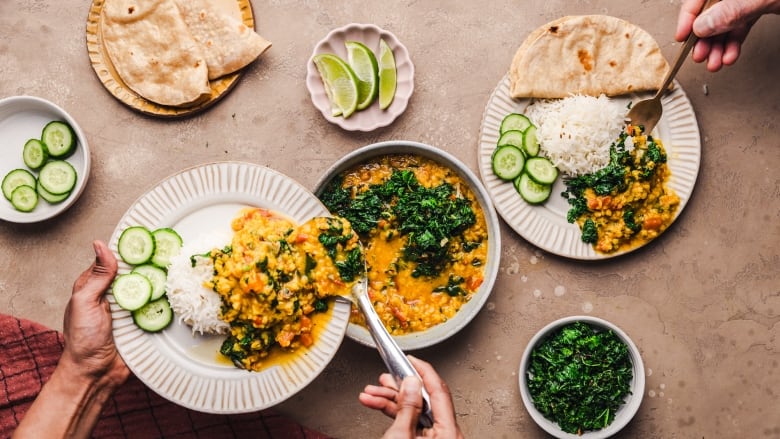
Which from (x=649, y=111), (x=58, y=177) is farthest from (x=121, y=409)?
(x=649, y=111)

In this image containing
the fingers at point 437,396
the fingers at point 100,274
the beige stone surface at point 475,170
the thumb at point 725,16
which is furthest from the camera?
the beige stone surface at point 475,170

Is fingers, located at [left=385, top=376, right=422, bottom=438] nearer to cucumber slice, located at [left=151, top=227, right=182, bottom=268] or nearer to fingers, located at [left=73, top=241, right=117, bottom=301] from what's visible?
cucumber slice, located at [left=151, top=227, right=182, bottom=268]

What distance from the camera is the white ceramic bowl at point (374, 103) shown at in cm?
401

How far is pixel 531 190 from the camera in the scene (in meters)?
3.94

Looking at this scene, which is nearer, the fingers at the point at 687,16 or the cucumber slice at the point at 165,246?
the cucumber slice at the point at 165,246

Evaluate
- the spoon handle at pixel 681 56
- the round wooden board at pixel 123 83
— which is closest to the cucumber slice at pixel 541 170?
the spoon handle at pixel 681 56

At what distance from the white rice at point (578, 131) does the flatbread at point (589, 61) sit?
0.35 ft

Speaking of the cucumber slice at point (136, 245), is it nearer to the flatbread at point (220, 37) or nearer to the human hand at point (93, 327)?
the human hand at point (93, 327)

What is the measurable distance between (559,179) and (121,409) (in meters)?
3.14

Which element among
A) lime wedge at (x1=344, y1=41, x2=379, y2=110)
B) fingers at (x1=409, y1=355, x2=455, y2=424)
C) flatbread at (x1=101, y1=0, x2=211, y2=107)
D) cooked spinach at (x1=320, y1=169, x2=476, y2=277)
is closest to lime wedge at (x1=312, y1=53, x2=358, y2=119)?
lime wedge at (x1=344, y1=41, x2=379, y2=110)

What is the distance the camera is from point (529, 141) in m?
3.91

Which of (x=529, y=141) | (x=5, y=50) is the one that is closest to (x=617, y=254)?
(x=529, y=141)

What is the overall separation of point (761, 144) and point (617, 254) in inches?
50.9

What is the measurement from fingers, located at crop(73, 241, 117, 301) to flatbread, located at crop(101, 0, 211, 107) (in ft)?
3.73
